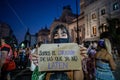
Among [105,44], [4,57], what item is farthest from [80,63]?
[4,57]

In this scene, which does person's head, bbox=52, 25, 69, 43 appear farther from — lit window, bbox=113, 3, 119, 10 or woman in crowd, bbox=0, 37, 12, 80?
→ lit window, bbox=113, 3, 119, 10

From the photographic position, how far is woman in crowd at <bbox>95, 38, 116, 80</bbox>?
4949 mm

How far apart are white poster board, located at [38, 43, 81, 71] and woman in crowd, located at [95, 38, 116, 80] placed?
4.12 ft

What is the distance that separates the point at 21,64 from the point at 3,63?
9.65m

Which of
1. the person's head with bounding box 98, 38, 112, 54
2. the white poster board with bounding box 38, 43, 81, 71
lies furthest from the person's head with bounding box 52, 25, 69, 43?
the person's head with bounding box 98, 38, 112, 54

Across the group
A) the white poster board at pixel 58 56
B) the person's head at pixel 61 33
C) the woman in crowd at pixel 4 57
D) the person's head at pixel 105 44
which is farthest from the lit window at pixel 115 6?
the white poster board at pixel 58 56

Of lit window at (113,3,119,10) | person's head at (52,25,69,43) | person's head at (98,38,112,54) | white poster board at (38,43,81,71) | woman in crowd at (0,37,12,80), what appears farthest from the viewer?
lit window at (113,3,119,10)

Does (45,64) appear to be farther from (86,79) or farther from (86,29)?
(86,29)

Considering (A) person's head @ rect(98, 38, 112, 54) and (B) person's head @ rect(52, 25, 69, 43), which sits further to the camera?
(A) person's head @ rect(98, 38, 112, 54)

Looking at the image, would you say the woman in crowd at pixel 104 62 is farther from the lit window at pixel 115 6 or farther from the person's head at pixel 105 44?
the lit window at pixel 115 6

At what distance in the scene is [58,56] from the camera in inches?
156

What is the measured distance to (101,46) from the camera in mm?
5219

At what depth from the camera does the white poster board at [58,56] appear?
3895 millimetres

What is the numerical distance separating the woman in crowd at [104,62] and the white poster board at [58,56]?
1255 millimetres
